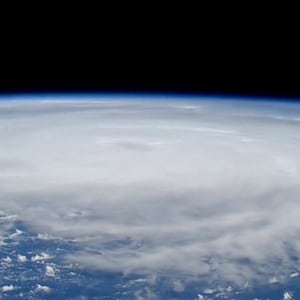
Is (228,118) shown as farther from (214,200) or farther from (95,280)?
(95,280)

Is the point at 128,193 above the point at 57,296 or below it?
above

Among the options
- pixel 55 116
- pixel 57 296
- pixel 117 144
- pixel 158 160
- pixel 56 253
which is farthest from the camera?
pixel 55 116

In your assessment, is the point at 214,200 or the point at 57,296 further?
the point at 214,200

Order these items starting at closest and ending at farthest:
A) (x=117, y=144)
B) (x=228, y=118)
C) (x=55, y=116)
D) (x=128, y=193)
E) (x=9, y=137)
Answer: (x=128, y=193) < (x=117, y=144) < (x=9, y=137) < (x=228, y=118) < (x=55, y=116)

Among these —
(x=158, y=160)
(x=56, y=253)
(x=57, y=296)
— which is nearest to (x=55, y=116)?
(x=158, y=160)

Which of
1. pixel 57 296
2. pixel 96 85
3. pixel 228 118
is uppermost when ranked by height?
pixel 228 118

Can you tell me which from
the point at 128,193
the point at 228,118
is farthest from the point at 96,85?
the point at 228,118

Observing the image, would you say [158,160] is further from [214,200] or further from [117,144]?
[214,200]
